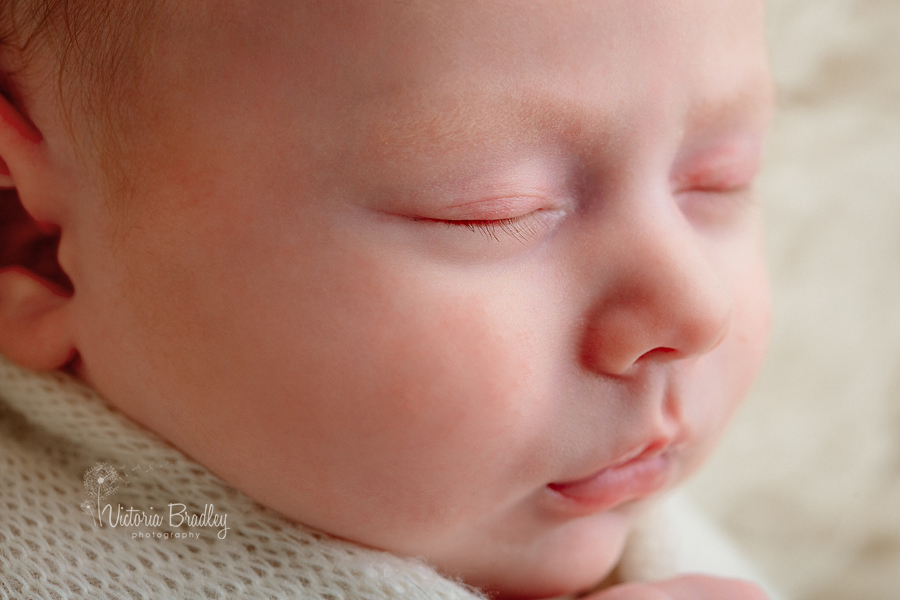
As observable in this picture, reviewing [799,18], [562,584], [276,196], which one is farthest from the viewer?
[799,18]

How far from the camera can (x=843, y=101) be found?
137 centimetres

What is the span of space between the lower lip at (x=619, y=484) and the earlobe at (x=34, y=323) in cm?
42

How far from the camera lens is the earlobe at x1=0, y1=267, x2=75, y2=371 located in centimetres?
79

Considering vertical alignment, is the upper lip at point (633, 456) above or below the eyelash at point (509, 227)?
below

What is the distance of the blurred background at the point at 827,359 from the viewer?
137cm

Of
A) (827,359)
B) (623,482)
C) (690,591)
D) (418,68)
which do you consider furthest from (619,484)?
(827,359)

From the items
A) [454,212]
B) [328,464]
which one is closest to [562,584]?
[328,464]

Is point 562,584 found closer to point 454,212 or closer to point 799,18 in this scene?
point 454,212

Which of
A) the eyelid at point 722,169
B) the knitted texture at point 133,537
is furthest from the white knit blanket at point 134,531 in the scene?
the eyelid at point 722,169

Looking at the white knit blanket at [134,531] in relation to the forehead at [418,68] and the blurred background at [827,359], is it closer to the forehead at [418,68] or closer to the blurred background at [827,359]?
the forehead at [418,68]

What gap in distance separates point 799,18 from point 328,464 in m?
0.97

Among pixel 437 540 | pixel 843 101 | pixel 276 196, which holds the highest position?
pixel 843 101

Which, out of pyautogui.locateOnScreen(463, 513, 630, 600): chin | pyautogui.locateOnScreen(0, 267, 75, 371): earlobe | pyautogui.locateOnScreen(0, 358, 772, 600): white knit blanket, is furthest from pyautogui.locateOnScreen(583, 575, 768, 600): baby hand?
pyautogui.locateOnScreen(0, 267, 75, 371): earlobe

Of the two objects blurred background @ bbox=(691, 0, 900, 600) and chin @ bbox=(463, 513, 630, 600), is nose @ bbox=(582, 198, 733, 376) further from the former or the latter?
blurred background @ bbox=(691, 0, 900, 600)
